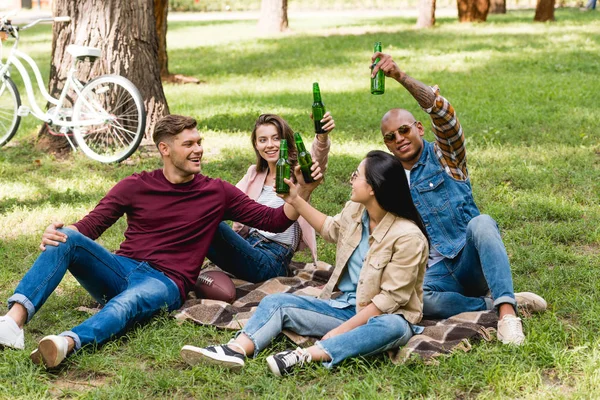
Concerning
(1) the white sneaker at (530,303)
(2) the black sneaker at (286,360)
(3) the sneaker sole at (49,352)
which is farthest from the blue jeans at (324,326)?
(3) the sneaker sole at (49,352)

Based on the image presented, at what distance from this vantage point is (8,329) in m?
4.17

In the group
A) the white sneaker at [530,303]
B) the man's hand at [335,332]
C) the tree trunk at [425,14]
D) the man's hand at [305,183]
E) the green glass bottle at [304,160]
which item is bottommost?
the white sneaker at [530,303]

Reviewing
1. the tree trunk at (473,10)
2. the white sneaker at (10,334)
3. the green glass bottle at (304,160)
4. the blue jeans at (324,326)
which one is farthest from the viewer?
the tree trunk at (473,10)

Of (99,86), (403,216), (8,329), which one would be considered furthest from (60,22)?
(403,216)

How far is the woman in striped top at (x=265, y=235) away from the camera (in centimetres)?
511

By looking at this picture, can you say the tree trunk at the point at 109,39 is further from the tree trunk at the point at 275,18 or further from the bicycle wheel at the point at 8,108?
the tree trunk at the point at 275,18

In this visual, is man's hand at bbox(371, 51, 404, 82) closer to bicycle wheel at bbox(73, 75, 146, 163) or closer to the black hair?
the black hair

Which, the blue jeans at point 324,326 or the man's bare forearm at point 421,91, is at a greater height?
the man's bare forearm at point 421,91

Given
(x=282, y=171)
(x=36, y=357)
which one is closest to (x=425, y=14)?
(x=282, y=171)

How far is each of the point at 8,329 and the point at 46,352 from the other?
16.0 inches

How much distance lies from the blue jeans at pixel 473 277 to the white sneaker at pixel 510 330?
107 millimetres

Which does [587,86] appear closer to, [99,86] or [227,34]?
[99,86]

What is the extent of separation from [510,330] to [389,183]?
962 millimetres

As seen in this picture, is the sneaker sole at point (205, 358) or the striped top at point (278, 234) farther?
the striped top at point (278, 234)
